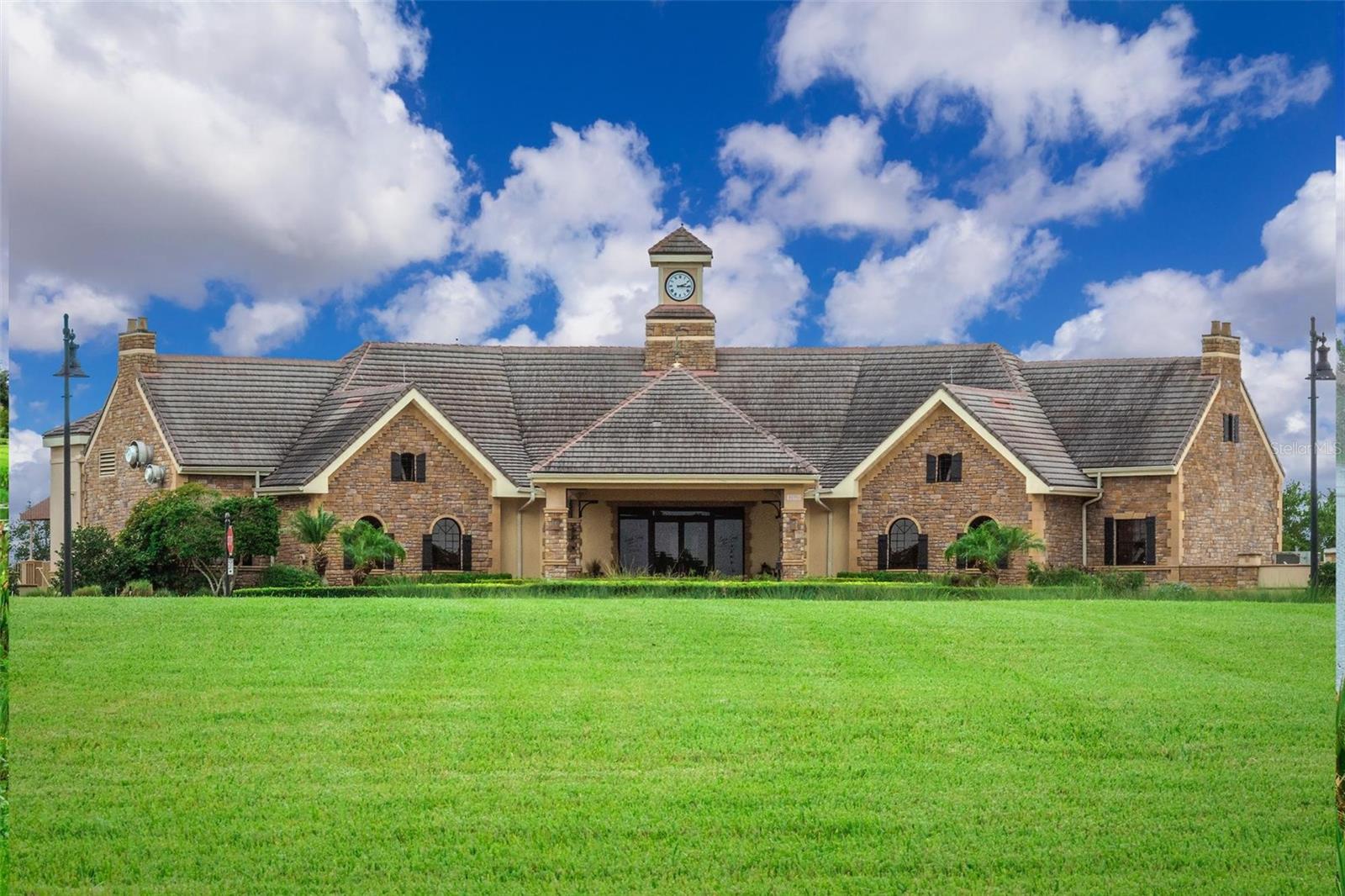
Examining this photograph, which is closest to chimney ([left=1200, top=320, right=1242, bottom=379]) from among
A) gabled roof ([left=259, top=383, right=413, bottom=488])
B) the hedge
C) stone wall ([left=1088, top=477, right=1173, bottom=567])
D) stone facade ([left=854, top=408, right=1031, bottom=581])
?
stone wall ([left=1088, top=477, right=1173, bottom=567])

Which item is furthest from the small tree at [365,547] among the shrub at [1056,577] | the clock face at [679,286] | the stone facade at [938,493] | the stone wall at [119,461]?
the shrub at [1056,577]

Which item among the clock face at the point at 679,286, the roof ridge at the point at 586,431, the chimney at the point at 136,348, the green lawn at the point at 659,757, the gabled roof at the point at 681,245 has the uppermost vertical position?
the gabled roof at the point at 681,245

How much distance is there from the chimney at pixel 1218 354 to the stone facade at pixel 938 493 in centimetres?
732

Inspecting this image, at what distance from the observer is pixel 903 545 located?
3678cm

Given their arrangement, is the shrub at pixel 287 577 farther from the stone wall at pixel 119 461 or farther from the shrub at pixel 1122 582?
the shrub at pixel 1122 582

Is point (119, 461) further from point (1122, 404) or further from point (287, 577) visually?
point (1122, 404)

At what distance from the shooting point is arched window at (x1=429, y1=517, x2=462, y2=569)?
36.5 metres

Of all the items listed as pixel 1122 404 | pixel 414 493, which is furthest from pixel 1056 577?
pixel 414 493

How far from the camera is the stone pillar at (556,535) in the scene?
112 ft

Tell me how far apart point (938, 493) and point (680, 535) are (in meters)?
6.56

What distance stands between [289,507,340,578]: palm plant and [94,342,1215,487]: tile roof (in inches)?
62.9

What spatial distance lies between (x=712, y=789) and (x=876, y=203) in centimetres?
865

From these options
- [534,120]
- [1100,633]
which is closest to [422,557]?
[1100,633]

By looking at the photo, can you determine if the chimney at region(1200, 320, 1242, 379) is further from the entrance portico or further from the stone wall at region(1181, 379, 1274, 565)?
the entrance portico
